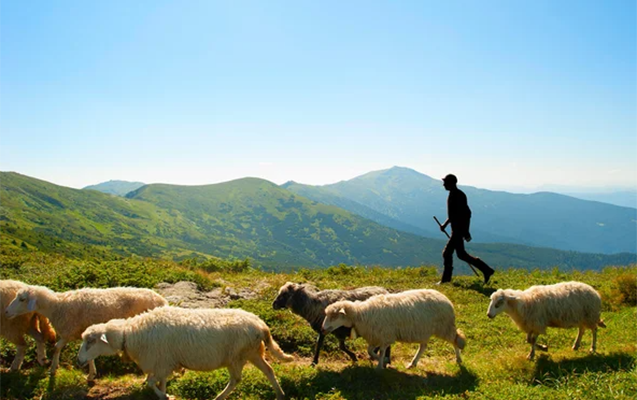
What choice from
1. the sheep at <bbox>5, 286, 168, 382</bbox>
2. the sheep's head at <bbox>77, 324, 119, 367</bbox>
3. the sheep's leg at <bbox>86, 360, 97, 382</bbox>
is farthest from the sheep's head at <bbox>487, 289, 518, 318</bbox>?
the sheep's leg at <bbox>86, 360, 97, 382</bbox>

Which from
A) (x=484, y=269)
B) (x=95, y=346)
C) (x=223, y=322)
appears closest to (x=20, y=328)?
(x=95, y=346)

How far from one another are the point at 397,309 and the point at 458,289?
26.6 feet

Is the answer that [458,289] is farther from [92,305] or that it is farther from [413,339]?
[92,305]

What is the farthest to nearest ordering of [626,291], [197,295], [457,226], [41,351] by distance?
[457,226], [626,291], [197,295], [41,351]

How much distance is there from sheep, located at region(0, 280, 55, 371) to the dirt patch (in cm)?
355

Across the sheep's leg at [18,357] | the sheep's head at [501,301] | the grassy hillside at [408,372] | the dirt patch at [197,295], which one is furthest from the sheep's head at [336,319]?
the sheep's leg at [18,357]

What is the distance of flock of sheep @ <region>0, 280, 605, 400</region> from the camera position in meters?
6.97

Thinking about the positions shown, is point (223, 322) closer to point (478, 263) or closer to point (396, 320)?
point (396, 320)

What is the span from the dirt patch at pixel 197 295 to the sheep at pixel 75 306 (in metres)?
2.90

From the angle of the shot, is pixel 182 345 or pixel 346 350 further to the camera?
pixel 346 350

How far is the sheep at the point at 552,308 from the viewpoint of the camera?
9.05 meters

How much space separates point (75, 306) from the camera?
848 centimetres

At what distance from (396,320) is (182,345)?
478cm

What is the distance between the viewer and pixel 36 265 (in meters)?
16.1
